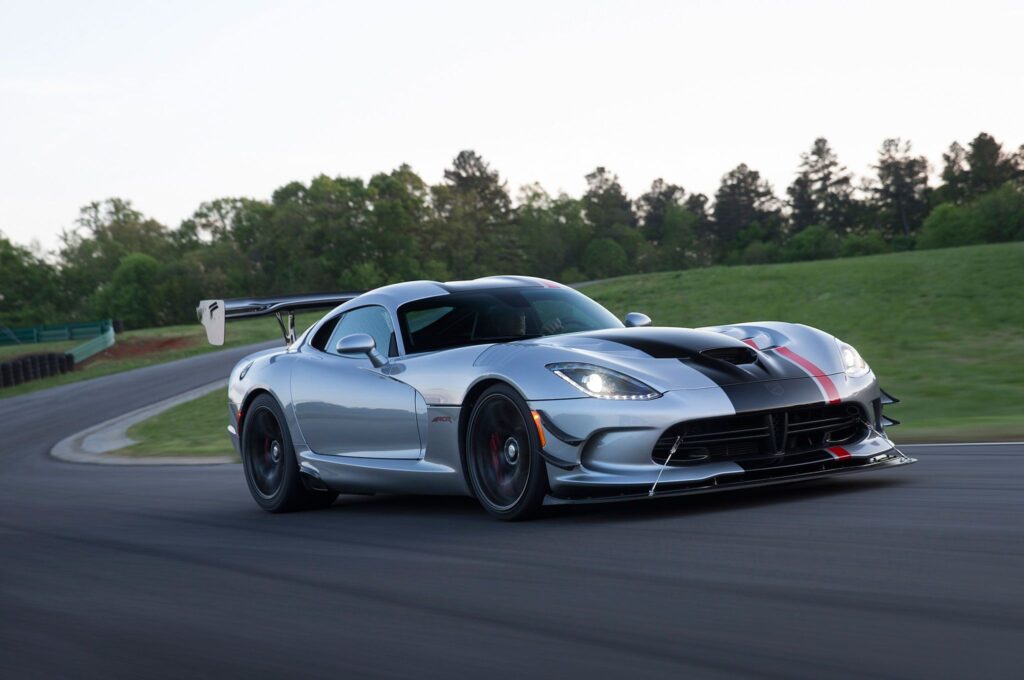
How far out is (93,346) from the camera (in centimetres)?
4494

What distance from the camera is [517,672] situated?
10.6ft

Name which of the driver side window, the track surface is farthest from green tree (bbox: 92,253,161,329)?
the track surface

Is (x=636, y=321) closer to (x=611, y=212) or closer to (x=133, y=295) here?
(x=133, y=295)

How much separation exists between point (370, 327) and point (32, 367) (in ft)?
103

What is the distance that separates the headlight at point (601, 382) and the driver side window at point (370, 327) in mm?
1511

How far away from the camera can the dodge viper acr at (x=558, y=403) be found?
220 inches

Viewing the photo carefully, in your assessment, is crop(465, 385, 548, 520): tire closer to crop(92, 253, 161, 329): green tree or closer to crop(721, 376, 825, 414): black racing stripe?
crop(721, 376, 825, 414): black racing stripe

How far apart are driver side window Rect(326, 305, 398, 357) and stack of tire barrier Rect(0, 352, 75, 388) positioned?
29.1 m

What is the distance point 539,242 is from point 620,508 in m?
138

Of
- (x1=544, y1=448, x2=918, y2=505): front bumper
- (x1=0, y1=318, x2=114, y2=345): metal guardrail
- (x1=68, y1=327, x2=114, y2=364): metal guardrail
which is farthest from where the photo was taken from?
(x1=0, y1=318, x2=114, y2=345): metal guardrail

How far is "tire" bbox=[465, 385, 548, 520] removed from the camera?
577 centimetres

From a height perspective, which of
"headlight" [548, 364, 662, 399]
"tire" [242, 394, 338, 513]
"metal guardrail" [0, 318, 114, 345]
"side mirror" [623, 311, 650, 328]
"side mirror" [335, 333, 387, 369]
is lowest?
"metal guardrail" [0, 318, 114, 345]

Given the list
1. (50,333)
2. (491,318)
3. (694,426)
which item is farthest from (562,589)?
(50,333)

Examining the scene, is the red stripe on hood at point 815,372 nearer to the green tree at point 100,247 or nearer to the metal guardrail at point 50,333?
the metal guardrail at point 50,333
